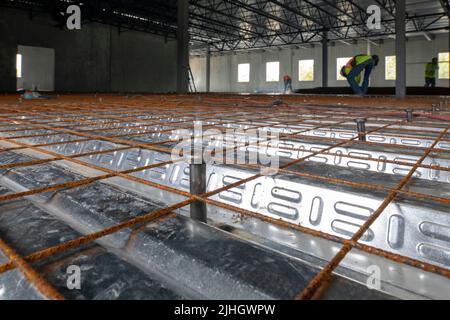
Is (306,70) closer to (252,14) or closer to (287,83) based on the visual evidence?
(287,83)

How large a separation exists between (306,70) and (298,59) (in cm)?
108

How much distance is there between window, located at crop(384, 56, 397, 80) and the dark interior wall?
13661 millimetres

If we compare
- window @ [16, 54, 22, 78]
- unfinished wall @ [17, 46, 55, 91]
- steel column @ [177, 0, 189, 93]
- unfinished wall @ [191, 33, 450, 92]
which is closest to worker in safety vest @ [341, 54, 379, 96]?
steel column @ [177, 0, 189, 93]

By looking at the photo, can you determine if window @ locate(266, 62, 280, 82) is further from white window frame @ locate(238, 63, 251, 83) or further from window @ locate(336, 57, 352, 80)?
window @ locate(336, 57, 352, 80)

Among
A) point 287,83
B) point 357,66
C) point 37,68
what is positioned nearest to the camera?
point 357,66

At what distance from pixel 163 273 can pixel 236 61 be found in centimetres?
3028

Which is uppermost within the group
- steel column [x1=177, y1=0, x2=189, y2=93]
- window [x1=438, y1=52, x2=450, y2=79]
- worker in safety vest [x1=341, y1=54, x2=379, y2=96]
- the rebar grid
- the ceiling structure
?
the ceiling structure

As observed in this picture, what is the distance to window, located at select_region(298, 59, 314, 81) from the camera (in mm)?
26328

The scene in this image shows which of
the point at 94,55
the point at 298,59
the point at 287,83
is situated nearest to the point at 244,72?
the point at 298,59

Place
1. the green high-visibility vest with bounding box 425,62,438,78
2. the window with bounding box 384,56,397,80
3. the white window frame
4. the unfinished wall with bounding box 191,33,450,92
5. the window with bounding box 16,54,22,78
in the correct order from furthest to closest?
the white window frame < the window with bounding box 384,56,397,80 < the unfinished wall with bounding box 191,33,450,92 < the window with bounding box 16,54,22,78 < the green high-visibility vest with bounding box 425,62,438,78

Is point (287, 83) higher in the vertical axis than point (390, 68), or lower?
lower

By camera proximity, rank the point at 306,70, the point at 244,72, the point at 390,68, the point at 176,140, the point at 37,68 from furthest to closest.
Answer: the point at 244,72 → the point at 306,70 → the point at 390,68 → the point at 37,68 → the point at 176,140

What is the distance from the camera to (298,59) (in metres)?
26.8

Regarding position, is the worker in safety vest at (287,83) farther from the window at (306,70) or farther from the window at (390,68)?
the window at (390,68)
